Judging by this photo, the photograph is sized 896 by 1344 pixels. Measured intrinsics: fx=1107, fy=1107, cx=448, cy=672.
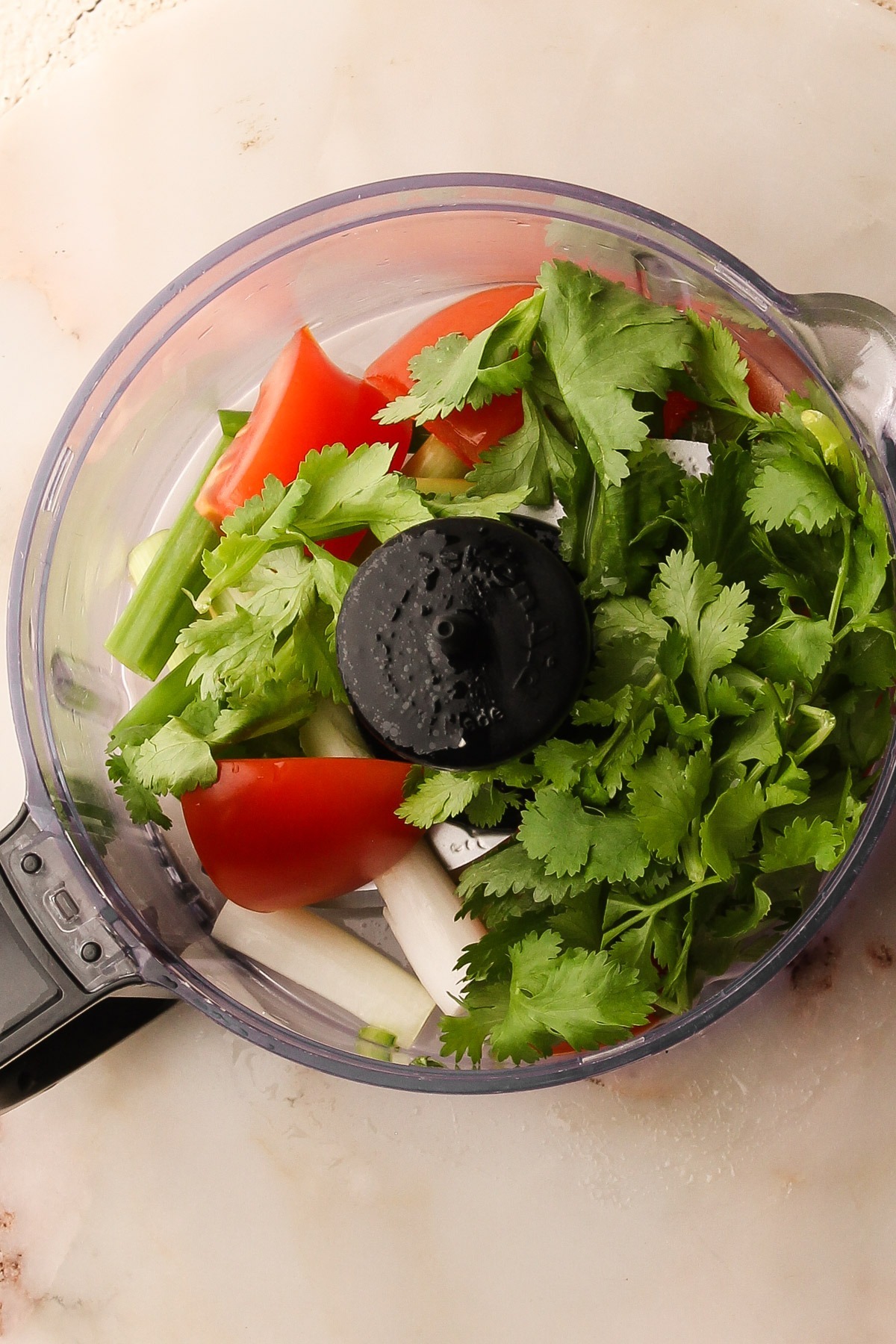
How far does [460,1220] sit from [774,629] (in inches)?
23.6

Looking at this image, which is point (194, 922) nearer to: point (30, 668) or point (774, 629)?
point (30, 668)

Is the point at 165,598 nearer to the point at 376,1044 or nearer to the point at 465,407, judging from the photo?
the point at 465,407

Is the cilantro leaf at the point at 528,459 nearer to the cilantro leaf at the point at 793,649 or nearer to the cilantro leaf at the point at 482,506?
the cilantro leaf at the point at 482,506

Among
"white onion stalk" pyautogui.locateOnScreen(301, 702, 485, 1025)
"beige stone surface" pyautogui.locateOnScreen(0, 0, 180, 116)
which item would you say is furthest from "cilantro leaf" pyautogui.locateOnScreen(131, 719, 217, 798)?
"beige stone surface" pyautogui.locateOnScreen(0, 0, 180, 116)

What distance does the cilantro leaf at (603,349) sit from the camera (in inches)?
32.0

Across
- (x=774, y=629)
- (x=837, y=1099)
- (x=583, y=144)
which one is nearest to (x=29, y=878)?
(x=774, y=629)

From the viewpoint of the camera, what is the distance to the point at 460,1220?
38.7 inches

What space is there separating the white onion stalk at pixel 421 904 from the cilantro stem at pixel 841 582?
38cm

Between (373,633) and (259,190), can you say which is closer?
(373,633)

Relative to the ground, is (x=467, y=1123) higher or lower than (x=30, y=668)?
lower

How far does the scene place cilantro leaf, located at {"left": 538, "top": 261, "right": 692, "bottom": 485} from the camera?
0.81m

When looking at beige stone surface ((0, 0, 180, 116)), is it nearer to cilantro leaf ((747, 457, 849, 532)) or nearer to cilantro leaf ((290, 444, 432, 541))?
cilantro leaf ((290, 444, 432, 541))

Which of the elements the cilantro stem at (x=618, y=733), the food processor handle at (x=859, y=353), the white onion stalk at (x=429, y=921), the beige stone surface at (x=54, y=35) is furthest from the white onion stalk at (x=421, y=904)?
the beige stone surface at (x=54, y=35)

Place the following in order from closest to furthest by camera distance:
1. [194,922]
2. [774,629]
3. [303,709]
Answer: [774,629] → [303,709] → [194,922]
